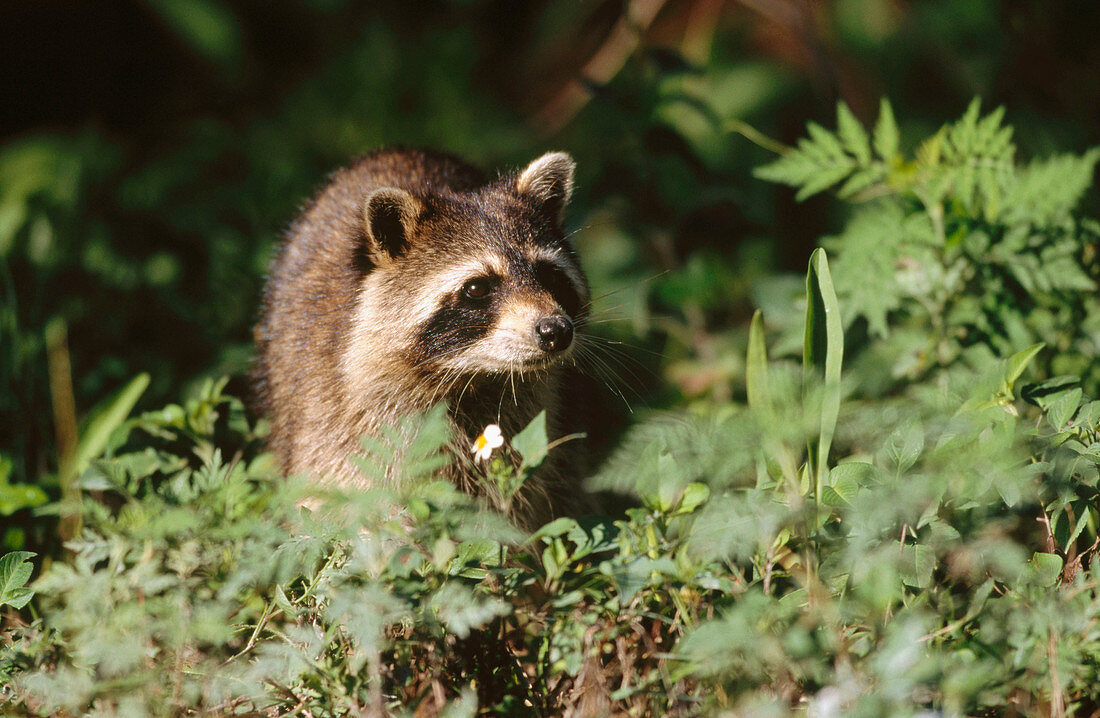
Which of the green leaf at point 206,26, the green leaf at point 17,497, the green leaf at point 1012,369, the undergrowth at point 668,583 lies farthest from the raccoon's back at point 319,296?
the green leaf at point 206,26

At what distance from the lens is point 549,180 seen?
3.48 metres

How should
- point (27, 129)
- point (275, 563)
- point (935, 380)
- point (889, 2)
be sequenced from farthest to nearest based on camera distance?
point (889, 2), point (27, 129), point (935, 380), point (275, 563)

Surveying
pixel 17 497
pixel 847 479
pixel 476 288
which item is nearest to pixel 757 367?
pixel 847 479

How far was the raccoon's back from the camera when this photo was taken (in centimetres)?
332

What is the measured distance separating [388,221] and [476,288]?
388 millimetres

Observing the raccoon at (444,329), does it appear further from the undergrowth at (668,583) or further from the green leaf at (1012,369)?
the green leaf at (1012,369)

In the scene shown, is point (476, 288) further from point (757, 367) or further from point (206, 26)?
point (206, 26)

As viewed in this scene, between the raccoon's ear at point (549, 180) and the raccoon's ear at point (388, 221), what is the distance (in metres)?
0.47

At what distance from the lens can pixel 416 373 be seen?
319cm

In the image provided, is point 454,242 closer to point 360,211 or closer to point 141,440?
point 360,211

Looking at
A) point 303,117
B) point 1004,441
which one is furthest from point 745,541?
point 303,117

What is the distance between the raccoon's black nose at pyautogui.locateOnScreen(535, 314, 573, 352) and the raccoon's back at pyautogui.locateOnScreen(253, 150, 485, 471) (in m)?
0.73

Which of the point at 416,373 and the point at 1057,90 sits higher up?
the point at 1057,90

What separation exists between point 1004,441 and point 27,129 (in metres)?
5.52
